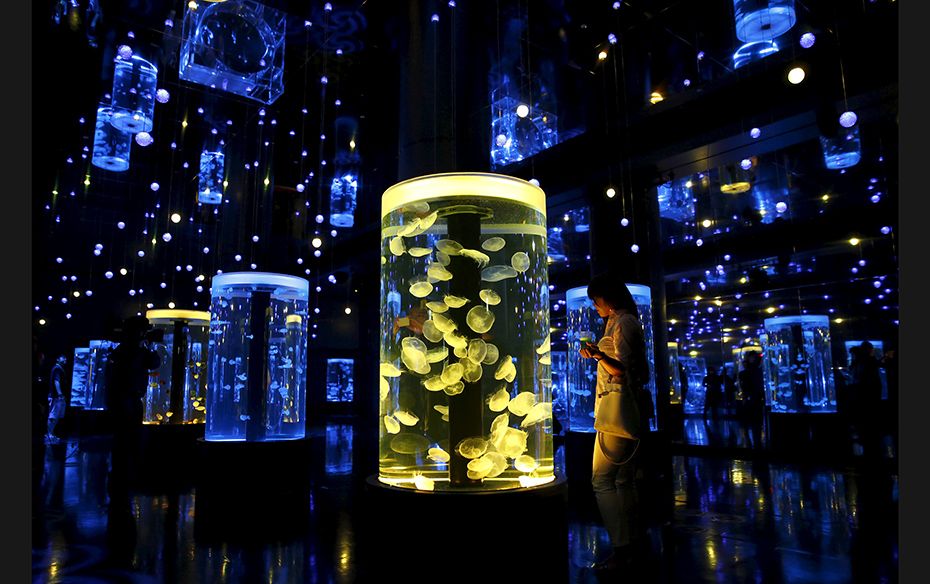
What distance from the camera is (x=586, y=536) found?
3387 millimetres

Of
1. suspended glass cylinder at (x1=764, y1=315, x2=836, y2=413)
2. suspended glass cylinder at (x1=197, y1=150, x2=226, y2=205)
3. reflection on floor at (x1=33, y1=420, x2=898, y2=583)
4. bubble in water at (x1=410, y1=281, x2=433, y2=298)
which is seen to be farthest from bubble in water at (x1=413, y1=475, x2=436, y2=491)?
suspended glass cylinder at (x1=197, y1=150, x2=226, y2=205)

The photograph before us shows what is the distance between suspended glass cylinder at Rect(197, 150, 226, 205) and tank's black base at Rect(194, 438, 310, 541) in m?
7.32

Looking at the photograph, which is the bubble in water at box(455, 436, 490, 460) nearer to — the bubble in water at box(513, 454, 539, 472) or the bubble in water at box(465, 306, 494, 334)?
the bubble in water at box(513, 454, 539, 472)

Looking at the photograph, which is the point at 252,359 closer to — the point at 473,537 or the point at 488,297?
the point at 488,297

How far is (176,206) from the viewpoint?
482 inches

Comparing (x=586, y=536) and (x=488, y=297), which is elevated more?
(x=488, y=297)

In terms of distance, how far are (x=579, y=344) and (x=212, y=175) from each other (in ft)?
27.9

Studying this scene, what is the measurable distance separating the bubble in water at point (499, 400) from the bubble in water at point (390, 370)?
445 millimetres

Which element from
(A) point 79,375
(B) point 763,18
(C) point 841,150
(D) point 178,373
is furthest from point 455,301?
(A) point 79,375

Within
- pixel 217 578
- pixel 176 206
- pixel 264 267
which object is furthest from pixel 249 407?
pixel 176 206

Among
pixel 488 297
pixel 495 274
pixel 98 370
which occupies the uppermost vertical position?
pixel 495 274

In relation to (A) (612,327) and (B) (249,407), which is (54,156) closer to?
(B) (249,407)

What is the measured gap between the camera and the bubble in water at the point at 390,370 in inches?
104

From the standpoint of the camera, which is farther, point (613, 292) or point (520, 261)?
point (613, 292)
